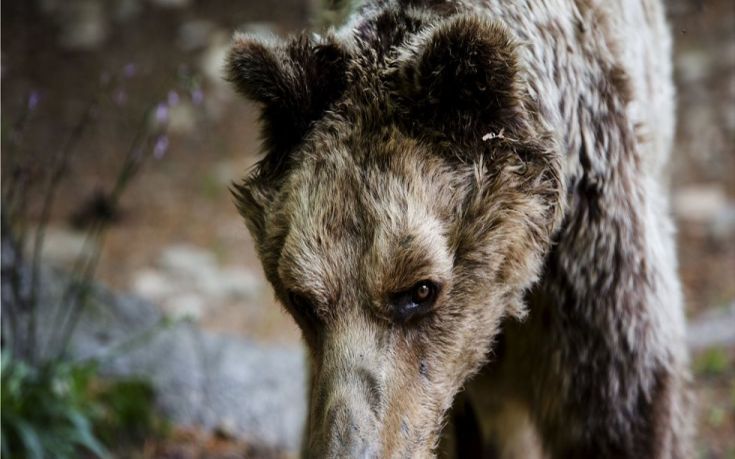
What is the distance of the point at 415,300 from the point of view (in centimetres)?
271

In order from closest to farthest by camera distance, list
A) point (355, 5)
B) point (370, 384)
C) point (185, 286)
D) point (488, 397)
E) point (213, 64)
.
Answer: point (370, 384) → point (355, 5) → point (488, 397) → point (185, 286) → point (213, 64)

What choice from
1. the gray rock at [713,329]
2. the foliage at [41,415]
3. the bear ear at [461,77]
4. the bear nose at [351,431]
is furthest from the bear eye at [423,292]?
the gray rock at [713,329]

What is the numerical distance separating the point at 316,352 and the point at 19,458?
1.91 meters

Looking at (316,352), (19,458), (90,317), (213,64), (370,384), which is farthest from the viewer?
(213,64)

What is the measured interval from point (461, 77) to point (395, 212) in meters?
0.42

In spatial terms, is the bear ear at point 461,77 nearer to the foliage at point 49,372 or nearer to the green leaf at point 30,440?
the foliage at point 49,372

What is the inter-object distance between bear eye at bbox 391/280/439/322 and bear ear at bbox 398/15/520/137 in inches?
17.7

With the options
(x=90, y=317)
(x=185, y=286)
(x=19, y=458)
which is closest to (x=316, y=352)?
(x=19, y=458)

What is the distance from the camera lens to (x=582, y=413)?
3.43 m

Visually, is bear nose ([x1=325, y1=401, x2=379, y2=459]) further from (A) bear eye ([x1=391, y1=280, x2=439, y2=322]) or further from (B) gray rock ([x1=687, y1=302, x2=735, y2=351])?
(B) gray rock ([x1=687, y1=302, x2=735, y2=351])

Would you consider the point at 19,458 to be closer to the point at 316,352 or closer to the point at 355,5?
the point at 316,352

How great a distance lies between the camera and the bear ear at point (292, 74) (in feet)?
9.52

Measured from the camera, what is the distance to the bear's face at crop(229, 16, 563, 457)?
104 inches

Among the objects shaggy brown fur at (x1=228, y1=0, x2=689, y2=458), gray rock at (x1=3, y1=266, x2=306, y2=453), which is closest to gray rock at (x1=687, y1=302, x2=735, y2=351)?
gray rock at (x1=3, y1=266, x2=306, y2=453)
